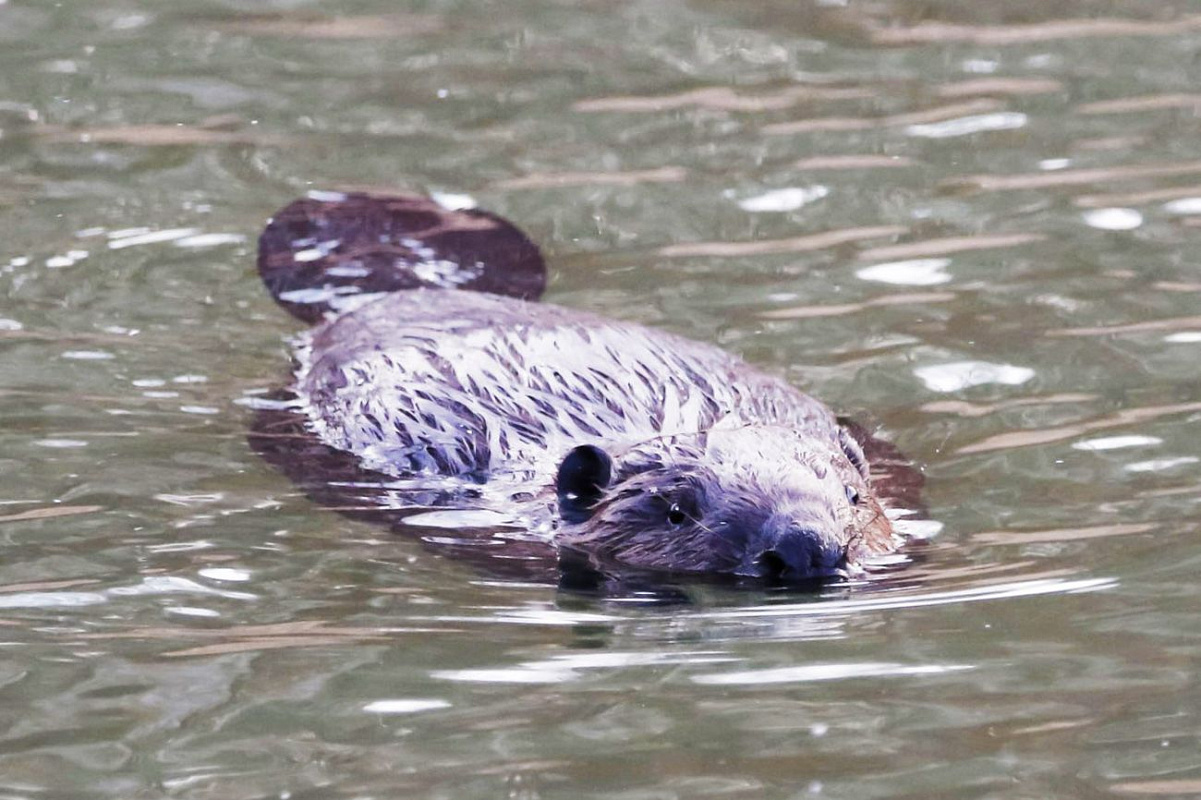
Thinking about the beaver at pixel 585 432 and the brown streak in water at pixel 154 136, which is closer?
the beaver at pixel 585 432

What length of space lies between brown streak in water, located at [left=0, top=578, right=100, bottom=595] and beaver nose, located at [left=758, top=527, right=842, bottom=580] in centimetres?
167

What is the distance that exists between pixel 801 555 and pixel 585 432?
101 cm

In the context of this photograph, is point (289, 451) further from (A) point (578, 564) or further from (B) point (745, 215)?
(B) point (745, 215)

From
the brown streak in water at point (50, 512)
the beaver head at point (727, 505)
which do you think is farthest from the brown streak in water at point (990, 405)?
the brown streak in water at point (50, 512)

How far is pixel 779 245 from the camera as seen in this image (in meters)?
7.73

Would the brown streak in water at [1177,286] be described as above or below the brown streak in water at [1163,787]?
above

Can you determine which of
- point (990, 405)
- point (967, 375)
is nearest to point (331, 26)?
point (967, 375)

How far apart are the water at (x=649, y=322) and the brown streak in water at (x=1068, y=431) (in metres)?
0.01

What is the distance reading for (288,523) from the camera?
541 centimetres

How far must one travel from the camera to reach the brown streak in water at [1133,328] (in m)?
6.71

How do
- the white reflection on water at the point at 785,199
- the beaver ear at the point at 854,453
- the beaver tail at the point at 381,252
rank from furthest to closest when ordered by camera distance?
the white reflection on water at the point at 785,199 < the beaver tail at the point at 381,252 < the beaver ear at the point at 854,453

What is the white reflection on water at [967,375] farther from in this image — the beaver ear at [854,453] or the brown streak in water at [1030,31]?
the brown streak in water at [1030,31]

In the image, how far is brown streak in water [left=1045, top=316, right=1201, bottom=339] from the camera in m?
6.71

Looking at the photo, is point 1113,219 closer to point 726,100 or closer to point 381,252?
point 726,100
